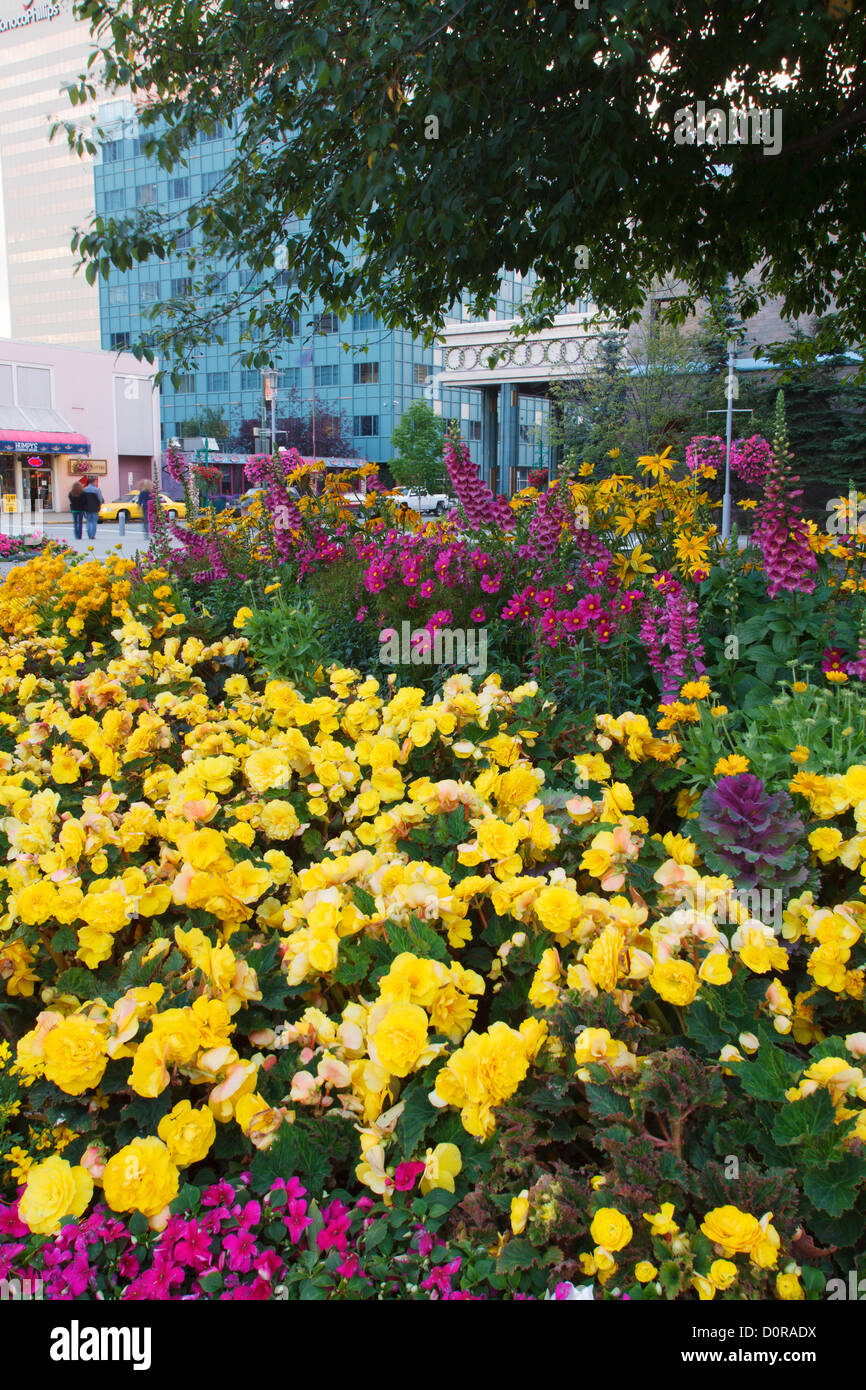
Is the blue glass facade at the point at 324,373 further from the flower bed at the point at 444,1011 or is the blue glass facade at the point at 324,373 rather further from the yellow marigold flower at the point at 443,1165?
the yellow marigold flower at the point at 443,1165

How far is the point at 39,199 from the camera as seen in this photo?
92125mm

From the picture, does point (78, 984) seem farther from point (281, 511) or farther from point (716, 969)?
point (281, 511)

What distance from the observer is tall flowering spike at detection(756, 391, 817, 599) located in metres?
3.34

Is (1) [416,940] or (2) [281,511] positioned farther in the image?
(2) [281,511]

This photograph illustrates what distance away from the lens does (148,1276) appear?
1420 mm

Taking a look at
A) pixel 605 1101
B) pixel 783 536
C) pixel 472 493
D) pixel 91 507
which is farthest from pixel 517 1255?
pixel 91 507

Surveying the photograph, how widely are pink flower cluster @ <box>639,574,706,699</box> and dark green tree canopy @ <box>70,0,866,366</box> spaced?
1988 mm

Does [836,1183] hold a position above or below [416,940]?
below

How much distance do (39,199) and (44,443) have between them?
200 feet

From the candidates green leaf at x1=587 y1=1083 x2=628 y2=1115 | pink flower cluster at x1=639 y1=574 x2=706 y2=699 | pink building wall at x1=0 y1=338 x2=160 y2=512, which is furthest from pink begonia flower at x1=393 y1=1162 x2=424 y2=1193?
pink building wall at x1=0 y1=338 x2=160 y2=512

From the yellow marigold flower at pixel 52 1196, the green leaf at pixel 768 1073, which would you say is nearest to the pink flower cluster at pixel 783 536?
the green leaf at pixel 768 1073

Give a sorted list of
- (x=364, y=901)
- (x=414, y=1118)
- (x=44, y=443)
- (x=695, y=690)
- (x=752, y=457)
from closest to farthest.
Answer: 1. (x=414, y=1118)
2. (x=364, y=901)
3. (x=695, y=690)
4. (x=752, y=457)
5. (x=44, y=443)

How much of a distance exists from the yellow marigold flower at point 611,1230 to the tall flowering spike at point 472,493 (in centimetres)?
380
